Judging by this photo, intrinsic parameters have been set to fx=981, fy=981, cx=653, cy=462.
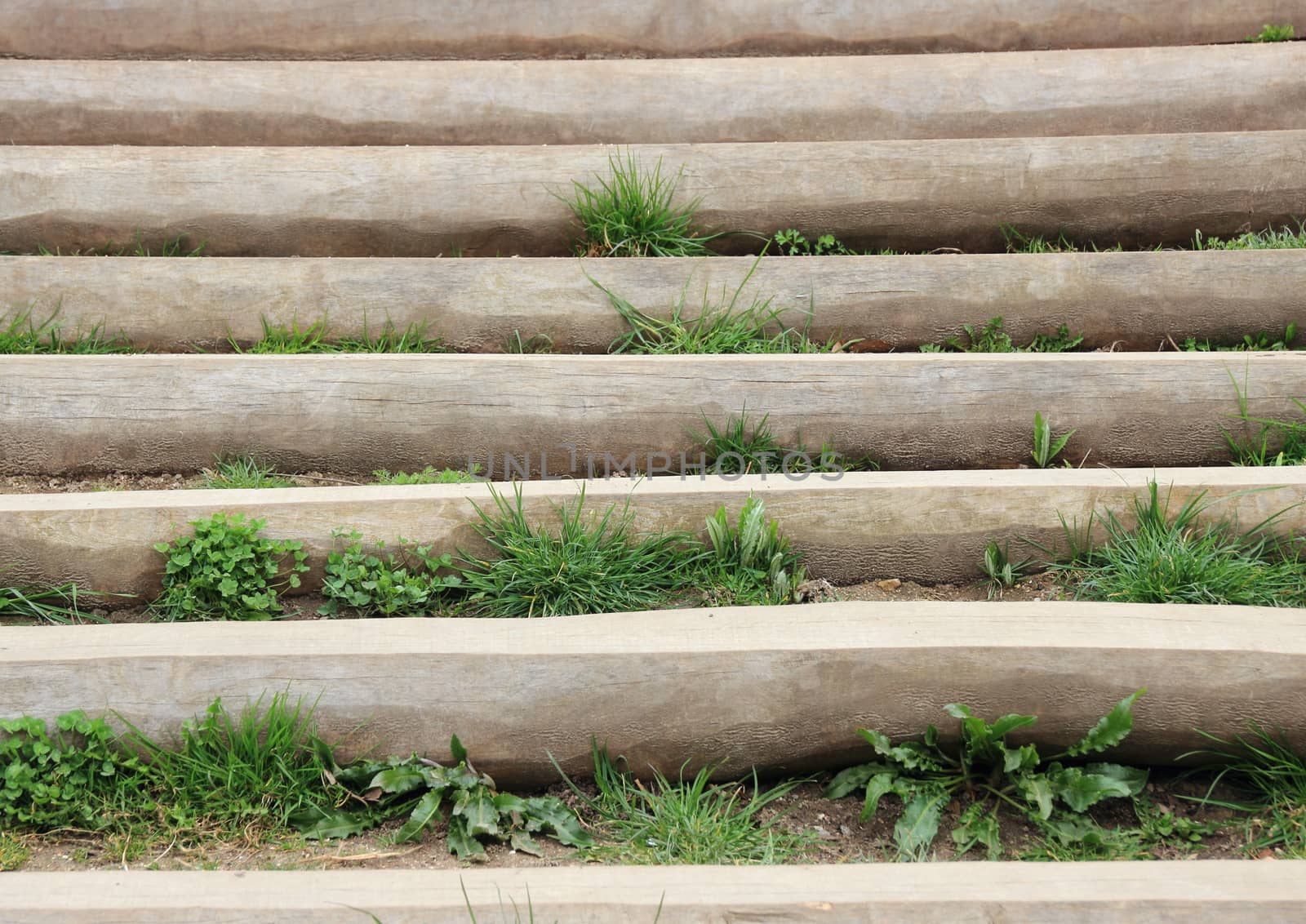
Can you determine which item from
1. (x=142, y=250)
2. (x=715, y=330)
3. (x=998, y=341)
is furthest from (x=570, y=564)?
(x=142, y=250)

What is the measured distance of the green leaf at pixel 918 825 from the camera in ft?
6.47

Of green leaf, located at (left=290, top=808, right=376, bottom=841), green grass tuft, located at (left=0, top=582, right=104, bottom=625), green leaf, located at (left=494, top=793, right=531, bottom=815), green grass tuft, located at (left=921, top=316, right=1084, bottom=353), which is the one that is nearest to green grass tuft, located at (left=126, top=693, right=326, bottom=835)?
green leaf, located at (left=290, top=808, right=376, bottom=841)

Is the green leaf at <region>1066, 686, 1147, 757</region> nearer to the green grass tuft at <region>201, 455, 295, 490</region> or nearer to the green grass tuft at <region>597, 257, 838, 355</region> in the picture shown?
the green grass tuft at <region>597, 257, 838, 355</region>

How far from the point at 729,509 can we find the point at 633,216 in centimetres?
118

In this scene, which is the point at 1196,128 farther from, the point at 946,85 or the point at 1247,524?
the point at 1247,524

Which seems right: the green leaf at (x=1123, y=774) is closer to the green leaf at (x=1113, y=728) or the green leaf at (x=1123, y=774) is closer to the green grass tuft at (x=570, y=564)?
the green leaf at (x=1113, y=728)

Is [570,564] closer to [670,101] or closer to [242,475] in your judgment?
[242,475]

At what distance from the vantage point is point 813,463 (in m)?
2.68

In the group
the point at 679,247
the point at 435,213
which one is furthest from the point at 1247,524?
the point at 435,213

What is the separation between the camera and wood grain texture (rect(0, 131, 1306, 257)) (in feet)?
10.6

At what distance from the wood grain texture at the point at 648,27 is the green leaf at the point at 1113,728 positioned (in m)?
2.79

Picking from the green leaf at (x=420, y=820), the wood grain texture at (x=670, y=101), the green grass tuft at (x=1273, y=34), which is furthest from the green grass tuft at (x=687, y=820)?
the green grass tuft at (x=1273, y=34)

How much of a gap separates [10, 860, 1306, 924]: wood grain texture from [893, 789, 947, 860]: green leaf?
0.12 metres

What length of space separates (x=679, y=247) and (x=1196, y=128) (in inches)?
77.9
